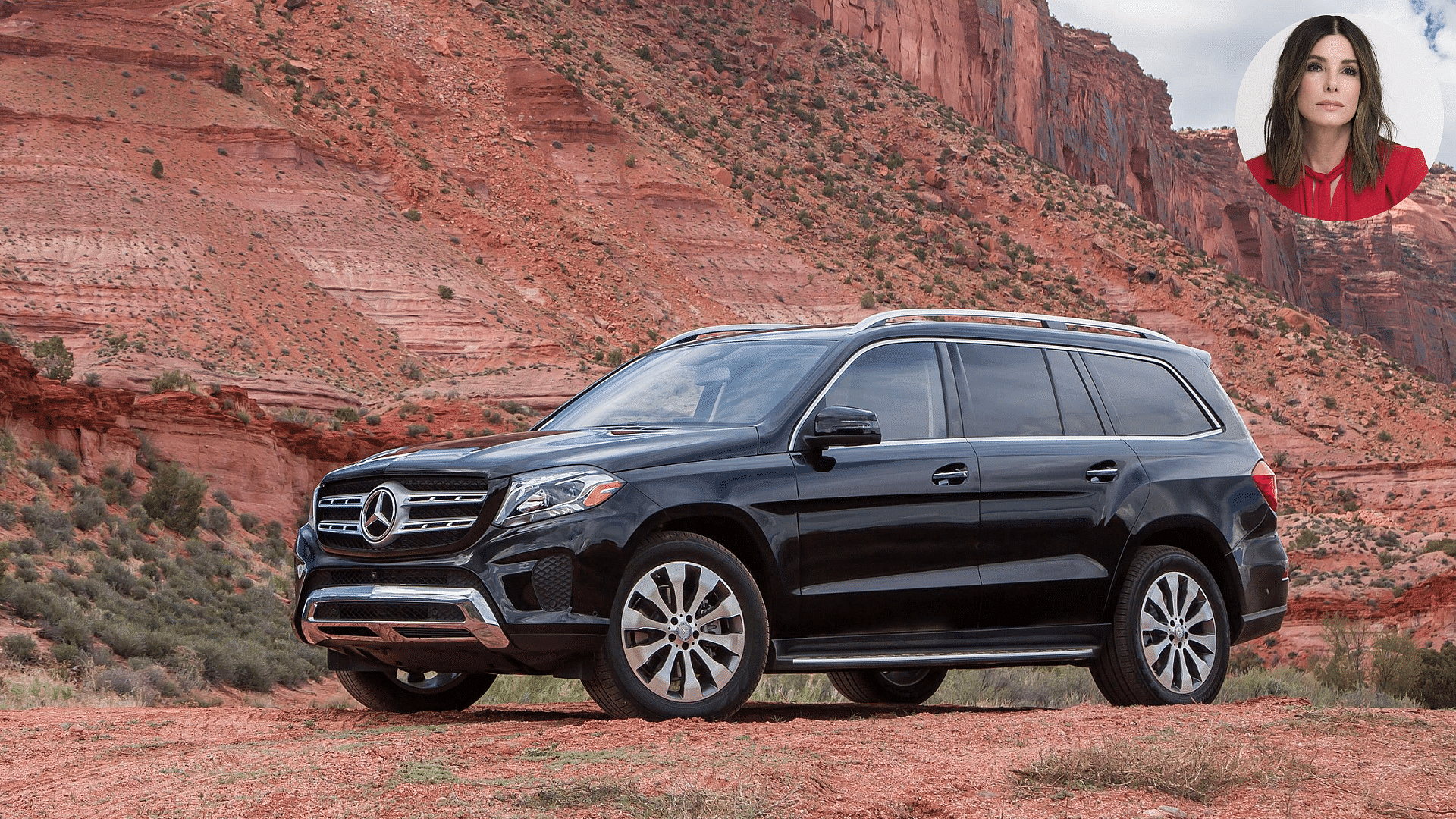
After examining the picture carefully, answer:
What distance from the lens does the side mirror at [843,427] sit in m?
6.45

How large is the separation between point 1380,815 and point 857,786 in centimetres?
162

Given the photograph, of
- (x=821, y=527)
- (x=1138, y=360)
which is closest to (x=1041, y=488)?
(x=821, y=527)

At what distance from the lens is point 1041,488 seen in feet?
23.9

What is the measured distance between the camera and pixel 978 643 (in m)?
7.00

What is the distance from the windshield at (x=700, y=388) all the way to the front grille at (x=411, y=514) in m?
1.20

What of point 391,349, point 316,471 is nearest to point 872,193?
point 391,349

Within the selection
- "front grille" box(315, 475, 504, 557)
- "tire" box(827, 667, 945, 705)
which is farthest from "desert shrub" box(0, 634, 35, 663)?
"front grille" box(315, 475, 504, 557)

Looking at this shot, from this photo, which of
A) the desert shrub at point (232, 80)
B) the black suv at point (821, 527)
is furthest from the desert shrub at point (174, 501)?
the desert shrub at point (232, 80)

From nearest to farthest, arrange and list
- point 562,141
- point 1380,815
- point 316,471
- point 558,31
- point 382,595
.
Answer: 1. point 1380,815
2. point 382,595
3. point 316,471
4. point 562,141
5. point 558,31

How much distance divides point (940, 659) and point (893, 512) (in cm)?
74

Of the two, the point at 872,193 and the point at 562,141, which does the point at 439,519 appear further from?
the point at 872,193

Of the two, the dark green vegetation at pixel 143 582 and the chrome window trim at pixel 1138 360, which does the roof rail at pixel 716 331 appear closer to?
the chrome window trim at pixel 1138 360

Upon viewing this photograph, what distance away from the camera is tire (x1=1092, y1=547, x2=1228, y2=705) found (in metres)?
7.46

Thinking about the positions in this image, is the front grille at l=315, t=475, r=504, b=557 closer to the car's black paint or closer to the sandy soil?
the car's black paint
